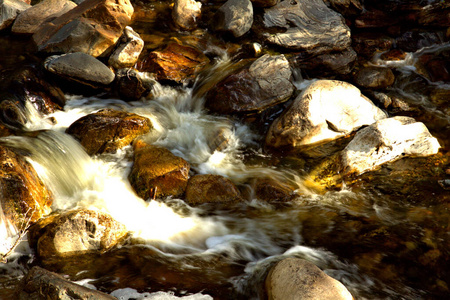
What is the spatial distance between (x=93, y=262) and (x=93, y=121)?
260cm

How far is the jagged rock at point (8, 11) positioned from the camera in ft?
27.3

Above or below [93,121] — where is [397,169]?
below

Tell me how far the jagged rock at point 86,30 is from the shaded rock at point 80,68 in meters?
0.57

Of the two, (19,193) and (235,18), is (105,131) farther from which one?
(235,18)

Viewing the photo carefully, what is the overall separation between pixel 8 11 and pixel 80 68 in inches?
129

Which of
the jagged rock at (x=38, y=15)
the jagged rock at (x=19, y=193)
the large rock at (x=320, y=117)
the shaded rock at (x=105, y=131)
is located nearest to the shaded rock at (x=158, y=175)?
the shaded rock at (x=105, y=131)

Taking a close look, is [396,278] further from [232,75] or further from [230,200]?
[232,75]

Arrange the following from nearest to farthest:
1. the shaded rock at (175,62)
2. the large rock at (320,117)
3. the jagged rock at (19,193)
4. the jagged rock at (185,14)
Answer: the jagged rock at (19,193) < the large rock at (320,117) < the shaded rock at (175,62) < the jagged rock at (185,14)

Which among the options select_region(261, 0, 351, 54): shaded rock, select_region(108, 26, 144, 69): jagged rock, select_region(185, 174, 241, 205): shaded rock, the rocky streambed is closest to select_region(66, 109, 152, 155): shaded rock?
the rocky streambed

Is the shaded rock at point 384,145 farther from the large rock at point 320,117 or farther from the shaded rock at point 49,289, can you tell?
the shaded rock at point 49,289

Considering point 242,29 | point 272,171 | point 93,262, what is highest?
A: point 242,29

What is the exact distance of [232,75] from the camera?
7.00 meters

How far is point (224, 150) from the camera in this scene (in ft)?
21.3

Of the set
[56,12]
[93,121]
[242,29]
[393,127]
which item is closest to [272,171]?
[393,127]
